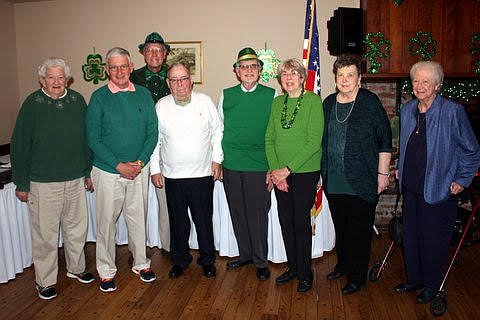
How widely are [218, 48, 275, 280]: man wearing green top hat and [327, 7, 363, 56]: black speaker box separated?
1607 millimetres

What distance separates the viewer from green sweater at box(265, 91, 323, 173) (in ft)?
9.58

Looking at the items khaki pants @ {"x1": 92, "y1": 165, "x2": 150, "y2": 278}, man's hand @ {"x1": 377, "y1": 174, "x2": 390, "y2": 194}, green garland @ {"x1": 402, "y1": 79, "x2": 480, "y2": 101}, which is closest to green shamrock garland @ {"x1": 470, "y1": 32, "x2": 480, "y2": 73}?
green garland @ {"x1": 402, "y1": 79, "x2": 480, "y2": 101}

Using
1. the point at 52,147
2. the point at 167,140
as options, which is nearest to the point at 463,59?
the point at 167,140

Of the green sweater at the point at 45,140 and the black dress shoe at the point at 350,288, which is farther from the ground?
the green sweater at the point at 45,140

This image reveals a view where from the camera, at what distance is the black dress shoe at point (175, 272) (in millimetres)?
3471

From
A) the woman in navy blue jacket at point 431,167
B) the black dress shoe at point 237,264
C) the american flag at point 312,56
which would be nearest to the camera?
the woman in navy blue jacket at point 431,167

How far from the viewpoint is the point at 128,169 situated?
3055 mm

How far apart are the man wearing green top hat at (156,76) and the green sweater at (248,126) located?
0.82 metres

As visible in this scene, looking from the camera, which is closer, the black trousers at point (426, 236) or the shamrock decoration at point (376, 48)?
the black trousers at point (426, 236)

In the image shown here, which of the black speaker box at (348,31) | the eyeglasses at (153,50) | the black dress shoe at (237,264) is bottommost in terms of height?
the black dress shoe at (237,264)

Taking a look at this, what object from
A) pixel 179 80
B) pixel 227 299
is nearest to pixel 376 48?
pixel 179 80

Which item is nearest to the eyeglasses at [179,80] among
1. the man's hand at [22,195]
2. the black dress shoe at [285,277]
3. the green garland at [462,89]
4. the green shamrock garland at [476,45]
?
the man's hand at [22,195]

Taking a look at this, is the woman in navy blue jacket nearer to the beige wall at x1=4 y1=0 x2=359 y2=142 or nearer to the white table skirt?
the white table skirt

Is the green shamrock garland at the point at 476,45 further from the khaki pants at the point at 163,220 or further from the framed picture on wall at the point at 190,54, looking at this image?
the khaki pants at the point at 163,220
